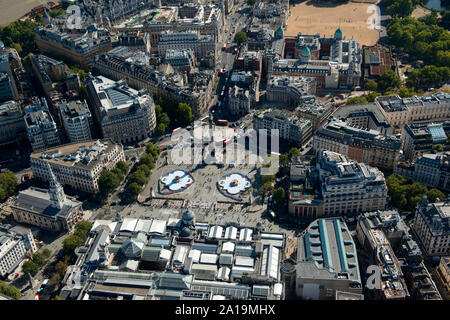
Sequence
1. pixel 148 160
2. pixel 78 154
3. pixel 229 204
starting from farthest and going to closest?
pixel 148 160 < pixel 78 154 < pixel 229 204

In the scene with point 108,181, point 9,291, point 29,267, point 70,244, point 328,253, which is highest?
point 108,181

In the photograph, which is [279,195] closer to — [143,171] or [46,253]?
[143,171]

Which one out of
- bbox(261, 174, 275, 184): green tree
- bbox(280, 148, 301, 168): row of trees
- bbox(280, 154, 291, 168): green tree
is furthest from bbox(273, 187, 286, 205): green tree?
bbox(280, 148, 301, 168): row of trees

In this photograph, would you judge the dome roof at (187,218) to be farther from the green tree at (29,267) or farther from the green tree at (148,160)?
the green tree at (29,267)

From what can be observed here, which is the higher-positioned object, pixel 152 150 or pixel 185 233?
pixel 152 150

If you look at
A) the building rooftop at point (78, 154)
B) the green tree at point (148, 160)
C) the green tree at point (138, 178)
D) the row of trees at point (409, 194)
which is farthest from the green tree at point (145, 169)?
the row of trees at point (409, 194)

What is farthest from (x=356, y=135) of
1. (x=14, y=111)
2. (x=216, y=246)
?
(x=14, y=111)

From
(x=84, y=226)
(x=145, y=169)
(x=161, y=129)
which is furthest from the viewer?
(x=161, y=129)

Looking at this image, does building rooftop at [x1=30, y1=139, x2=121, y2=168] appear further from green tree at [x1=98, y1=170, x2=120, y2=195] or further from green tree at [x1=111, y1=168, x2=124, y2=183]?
green tree at [x1=98, y1=170, x2=120, y2=195]

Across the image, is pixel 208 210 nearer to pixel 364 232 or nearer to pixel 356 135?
pixel 364 232

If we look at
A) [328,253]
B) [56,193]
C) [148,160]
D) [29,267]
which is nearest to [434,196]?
[328,253]
